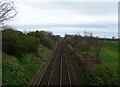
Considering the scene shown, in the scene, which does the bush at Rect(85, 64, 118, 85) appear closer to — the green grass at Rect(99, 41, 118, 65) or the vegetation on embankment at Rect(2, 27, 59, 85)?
the vegetation on embankment at Rect(2, 27, 59, 85)

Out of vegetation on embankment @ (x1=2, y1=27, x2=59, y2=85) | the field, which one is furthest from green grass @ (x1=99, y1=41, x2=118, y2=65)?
vegetation on embankment @ (x1=2, y1=27, x2=59, y2=85)

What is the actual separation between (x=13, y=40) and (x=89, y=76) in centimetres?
1177

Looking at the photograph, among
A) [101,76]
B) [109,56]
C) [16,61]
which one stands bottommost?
[109,56]

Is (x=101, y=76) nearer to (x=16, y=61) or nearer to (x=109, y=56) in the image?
(x=16, y=61)

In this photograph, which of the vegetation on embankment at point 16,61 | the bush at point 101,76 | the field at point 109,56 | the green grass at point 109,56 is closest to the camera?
the vegetation on embankment at point 16,61

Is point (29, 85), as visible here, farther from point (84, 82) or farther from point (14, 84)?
point (84, 82)

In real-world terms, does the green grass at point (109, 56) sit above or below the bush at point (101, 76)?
below

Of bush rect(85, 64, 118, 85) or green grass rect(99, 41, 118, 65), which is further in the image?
green grass rect(99, 41, 118, 65)

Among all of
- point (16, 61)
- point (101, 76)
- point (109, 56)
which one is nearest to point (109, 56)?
point (109, 56)

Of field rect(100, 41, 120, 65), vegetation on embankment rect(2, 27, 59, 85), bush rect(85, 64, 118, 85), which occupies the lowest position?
field rect(100, 41, 120, 65)

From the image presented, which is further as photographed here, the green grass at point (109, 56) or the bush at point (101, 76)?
the green grass at point (109, 56)

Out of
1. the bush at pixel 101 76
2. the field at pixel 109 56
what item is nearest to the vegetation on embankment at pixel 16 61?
the bush at pixel 101 76

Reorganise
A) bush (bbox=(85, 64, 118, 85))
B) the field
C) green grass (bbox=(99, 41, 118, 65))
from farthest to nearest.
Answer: green grass (bbox=(99, 41, 118, 65)) < the field < bush (bbox=(85, 64, 118, 85))

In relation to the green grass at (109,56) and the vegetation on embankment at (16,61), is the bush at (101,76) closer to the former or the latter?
the vegetation on embankment at (16,61)
